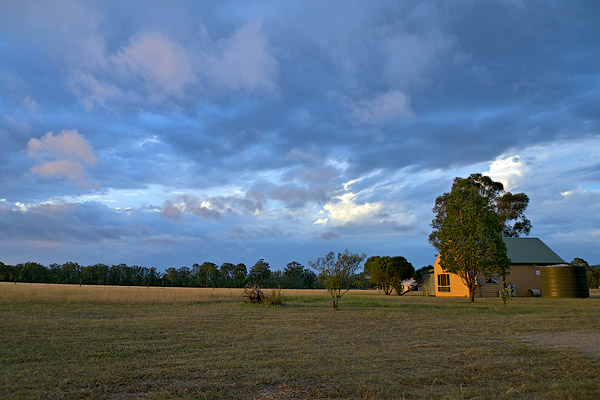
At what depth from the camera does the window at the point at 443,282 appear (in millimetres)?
43594

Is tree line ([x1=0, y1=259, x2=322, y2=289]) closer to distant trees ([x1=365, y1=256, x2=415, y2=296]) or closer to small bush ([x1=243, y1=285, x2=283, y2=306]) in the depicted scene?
distant trees ([x1=365, y1=256, x2=415, y2=296])

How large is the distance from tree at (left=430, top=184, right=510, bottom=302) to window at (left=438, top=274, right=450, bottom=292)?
12.7 metres

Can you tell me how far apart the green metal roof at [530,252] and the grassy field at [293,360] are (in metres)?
27.2

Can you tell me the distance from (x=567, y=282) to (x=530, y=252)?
5.67 meters

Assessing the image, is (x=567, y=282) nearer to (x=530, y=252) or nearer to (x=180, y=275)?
(x=530, y=252)

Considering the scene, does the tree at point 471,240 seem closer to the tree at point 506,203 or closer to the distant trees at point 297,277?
the tree at point 506,203

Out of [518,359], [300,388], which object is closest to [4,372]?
[300,388]

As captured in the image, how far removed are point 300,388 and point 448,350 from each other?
4.97 metres

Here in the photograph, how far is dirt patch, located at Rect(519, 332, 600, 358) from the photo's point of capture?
1009 cm

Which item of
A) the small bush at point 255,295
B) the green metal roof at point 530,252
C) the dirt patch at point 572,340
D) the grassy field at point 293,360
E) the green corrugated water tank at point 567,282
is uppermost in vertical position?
the green metal roof at point 530,252

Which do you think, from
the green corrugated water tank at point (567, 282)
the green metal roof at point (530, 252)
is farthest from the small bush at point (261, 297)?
the green corrugated water tank at point (567, 282)

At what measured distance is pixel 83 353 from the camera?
31.6ft

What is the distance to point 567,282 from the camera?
118 feet

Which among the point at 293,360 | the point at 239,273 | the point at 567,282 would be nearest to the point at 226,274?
the point at 239,273
